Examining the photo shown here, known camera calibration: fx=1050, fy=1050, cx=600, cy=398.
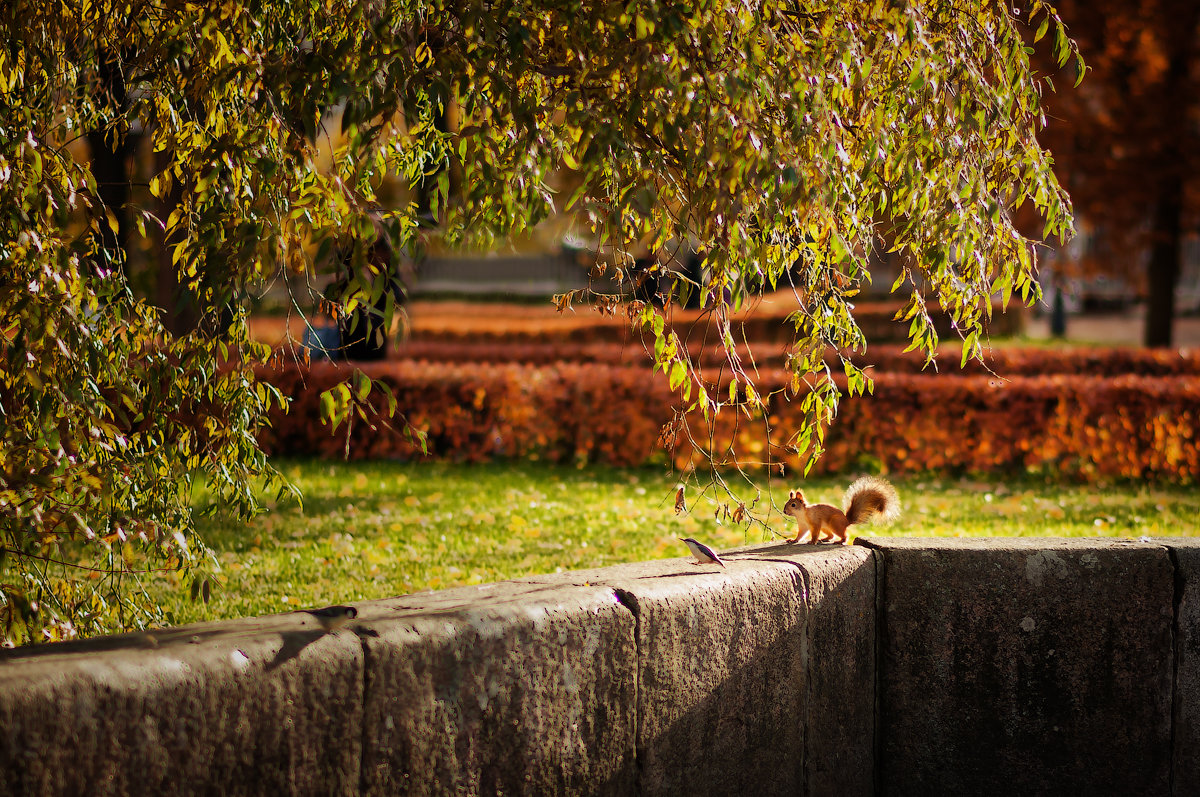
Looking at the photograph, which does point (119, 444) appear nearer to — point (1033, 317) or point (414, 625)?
point (414, 625)

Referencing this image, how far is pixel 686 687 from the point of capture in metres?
3.05

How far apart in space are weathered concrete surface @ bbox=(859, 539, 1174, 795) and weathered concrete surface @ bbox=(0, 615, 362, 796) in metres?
2.07

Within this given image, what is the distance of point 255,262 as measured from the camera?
2.41 metres

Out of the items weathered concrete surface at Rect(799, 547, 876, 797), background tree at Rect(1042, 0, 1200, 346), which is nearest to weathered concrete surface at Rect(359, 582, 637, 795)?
weathered concrete surface at Rect(799, 547, 876, 797)

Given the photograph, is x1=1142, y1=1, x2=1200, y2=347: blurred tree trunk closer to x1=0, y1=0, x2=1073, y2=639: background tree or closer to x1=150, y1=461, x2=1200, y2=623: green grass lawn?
x1=150, y1=461, x2=1200, y2=623: green grass lawn

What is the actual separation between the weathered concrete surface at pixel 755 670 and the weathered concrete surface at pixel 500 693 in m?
0.11

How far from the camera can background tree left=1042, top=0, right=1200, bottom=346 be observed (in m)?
17.6

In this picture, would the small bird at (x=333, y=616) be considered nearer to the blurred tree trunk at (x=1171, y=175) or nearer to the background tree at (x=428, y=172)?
the background tree at (x=428, y=172)

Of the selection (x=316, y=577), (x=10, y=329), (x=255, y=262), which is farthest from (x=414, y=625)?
(x=316, y=577)

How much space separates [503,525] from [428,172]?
Result: 186 inches

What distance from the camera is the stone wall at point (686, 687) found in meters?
2.18

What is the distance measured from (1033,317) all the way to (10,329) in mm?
36373

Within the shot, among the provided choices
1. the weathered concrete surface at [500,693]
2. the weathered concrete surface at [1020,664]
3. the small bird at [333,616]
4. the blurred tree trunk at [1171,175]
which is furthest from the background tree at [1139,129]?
the small bird at [333,616]

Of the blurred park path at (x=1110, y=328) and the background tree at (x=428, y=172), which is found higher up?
the background tree at (x=428, y=172)
